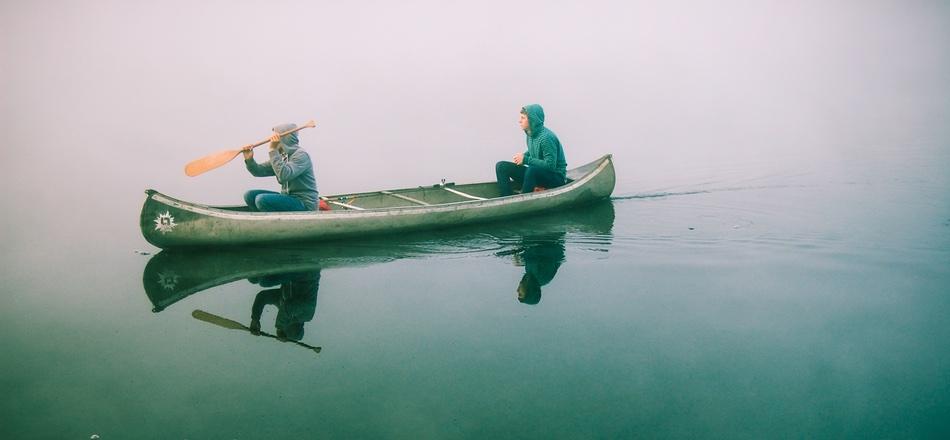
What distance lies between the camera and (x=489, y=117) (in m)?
28.9

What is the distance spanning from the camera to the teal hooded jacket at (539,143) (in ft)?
28.7

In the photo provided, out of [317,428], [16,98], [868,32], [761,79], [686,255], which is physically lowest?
[317,428]

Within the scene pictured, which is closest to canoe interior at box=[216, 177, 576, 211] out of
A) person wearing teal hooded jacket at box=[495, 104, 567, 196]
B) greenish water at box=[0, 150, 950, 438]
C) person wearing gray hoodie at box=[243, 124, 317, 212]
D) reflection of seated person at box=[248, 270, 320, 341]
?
person wearing teal hooded jacket at box=[495, 104, 567, 196]

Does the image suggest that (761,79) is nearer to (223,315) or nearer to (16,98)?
(16,98)

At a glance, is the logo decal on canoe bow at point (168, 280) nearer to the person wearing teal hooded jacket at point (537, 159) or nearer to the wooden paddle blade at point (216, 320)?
the wooden paddle blade at point (216, 320)

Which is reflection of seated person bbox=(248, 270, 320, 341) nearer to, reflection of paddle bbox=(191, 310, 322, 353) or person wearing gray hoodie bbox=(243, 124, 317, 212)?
reflection of paddle bbox=(191, 310, 322, 353)

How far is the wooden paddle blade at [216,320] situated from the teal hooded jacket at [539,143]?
475 centimetres

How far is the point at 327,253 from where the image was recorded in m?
7.23

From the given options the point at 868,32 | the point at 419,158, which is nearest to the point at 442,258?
the point at 419,158

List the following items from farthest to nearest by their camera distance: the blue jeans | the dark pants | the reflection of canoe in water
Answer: the dark pants → the blue jeans → the reflection of canoe in water

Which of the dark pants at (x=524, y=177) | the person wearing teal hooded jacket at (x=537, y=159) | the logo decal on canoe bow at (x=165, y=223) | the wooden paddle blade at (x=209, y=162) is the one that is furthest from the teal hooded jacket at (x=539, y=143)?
the logo decal on canoe bow at (x=165, y=223)

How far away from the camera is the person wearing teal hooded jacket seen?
877 centimetres

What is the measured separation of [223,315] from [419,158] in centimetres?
1263

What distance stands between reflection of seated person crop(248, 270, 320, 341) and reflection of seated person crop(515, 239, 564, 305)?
1.88m
